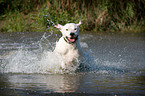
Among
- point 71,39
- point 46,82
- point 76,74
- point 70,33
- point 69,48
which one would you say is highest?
point 70,33

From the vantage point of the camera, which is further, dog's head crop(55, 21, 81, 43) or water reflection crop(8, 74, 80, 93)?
dog's head crop(55, 21, 81, 43)

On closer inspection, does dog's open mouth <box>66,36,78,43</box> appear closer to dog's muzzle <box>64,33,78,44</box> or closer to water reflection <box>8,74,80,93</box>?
dog's muzzle <box>64,33,78,44</box>

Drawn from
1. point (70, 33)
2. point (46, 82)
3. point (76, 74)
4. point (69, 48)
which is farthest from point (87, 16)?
point (46, 82)

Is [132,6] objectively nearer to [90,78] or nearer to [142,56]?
[142,56]

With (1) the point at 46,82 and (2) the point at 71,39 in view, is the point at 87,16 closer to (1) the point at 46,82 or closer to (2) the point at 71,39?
(2) the point at 71,39

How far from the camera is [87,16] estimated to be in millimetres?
17266

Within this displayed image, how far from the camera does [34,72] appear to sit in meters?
7.45

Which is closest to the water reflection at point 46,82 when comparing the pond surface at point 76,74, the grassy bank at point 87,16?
the pond surface at point 76,74

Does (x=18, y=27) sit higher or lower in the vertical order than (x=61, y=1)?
lower

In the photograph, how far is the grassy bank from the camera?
17156 mm

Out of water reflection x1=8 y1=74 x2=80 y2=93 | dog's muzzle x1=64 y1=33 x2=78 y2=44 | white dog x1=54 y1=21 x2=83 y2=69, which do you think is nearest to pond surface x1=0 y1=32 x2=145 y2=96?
water reflection x1=8 y1=74 x2=80 y2=93

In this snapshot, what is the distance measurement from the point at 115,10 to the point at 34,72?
11.4 metres

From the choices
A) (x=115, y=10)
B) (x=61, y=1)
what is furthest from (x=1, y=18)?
(x=115, y=10)

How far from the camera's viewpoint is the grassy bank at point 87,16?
17156 millimetres
